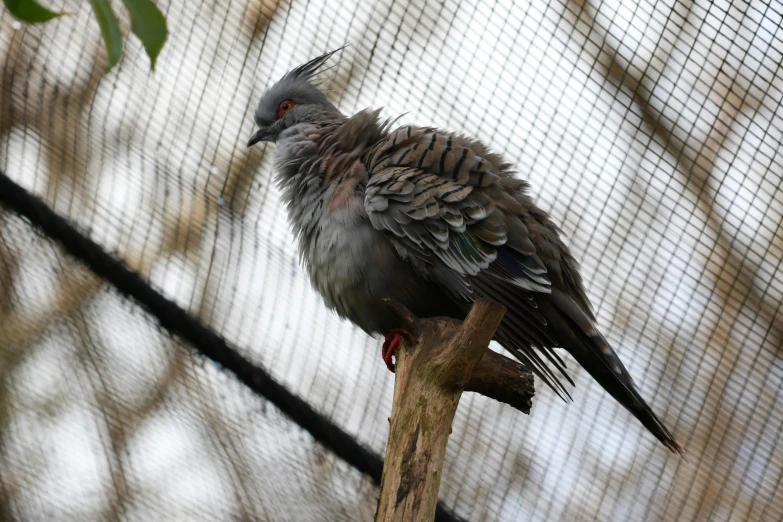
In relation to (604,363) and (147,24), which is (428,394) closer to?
(604,363)

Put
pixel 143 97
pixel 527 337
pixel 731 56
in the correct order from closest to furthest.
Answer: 1. pixel 527 337
2. pixel 731 56
3. pixel 143 97

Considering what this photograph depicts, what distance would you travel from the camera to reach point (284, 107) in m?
3.19

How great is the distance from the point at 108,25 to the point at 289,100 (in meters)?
2.48

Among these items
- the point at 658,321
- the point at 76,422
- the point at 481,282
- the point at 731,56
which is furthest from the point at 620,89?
the point at 76,422

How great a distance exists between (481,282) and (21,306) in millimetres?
1961

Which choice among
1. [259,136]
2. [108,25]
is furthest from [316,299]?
[108,25]

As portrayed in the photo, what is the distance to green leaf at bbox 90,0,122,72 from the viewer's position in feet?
2.41

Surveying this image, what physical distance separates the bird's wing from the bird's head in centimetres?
74

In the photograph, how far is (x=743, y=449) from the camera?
3221 mm

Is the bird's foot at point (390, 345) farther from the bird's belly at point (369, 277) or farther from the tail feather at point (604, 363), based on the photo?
the tail feather at point (604, 363)

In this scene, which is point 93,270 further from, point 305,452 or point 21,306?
point 305,452

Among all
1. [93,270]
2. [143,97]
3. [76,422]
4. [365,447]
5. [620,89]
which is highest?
[620,89]

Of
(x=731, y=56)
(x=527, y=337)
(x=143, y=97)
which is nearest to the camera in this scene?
(x=527, y=337)

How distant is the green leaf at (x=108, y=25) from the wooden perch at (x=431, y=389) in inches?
49.0
